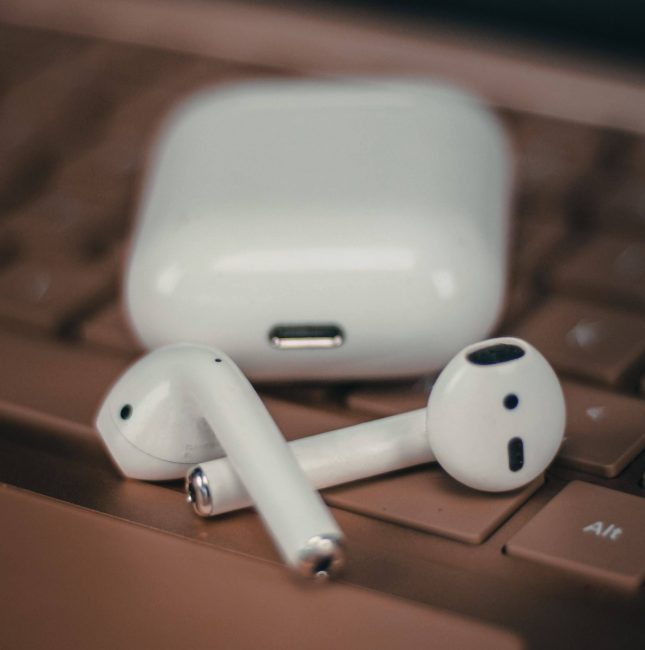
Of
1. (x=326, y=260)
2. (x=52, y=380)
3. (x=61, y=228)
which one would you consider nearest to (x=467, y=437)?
(x=326, y=260)

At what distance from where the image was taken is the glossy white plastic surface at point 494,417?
16.5 inches

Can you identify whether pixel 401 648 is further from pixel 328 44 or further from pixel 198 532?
pixel 328 44

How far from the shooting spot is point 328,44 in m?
0.98

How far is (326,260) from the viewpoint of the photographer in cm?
50

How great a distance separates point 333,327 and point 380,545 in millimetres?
110

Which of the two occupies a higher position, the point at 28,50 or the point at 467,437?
the point at 28,50

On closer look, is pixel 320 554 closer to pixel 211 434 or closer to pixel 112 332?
pixel 211 434

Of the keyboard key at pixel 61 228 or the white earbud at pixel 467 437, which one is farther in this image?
the keyboard key at pixel 61 228

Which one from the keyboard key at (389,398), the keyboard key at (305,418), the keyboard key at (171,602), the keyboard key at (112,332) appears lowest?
the keyboard key at (171,602)

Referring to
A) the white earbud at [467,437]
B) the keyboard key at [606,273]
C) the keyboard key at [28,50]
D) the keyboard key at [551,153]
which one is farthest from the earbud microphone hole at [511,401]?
the keyboard key at [28,50]

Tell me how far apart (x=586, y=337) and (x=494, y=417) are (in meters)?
0.17

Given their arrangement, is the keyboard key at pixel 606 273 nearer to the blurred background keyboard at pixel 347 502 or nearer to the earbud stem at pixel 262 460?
the blurred background keyboard at pixel 347 502

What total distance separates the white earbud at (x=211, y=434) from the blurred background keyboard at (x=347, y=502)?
1.0 inches

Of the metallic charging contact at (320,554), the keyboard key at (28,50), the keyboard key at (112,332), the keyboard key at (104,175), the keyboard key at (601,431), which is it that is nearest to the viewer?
the metallic charging contact at (320,554)
